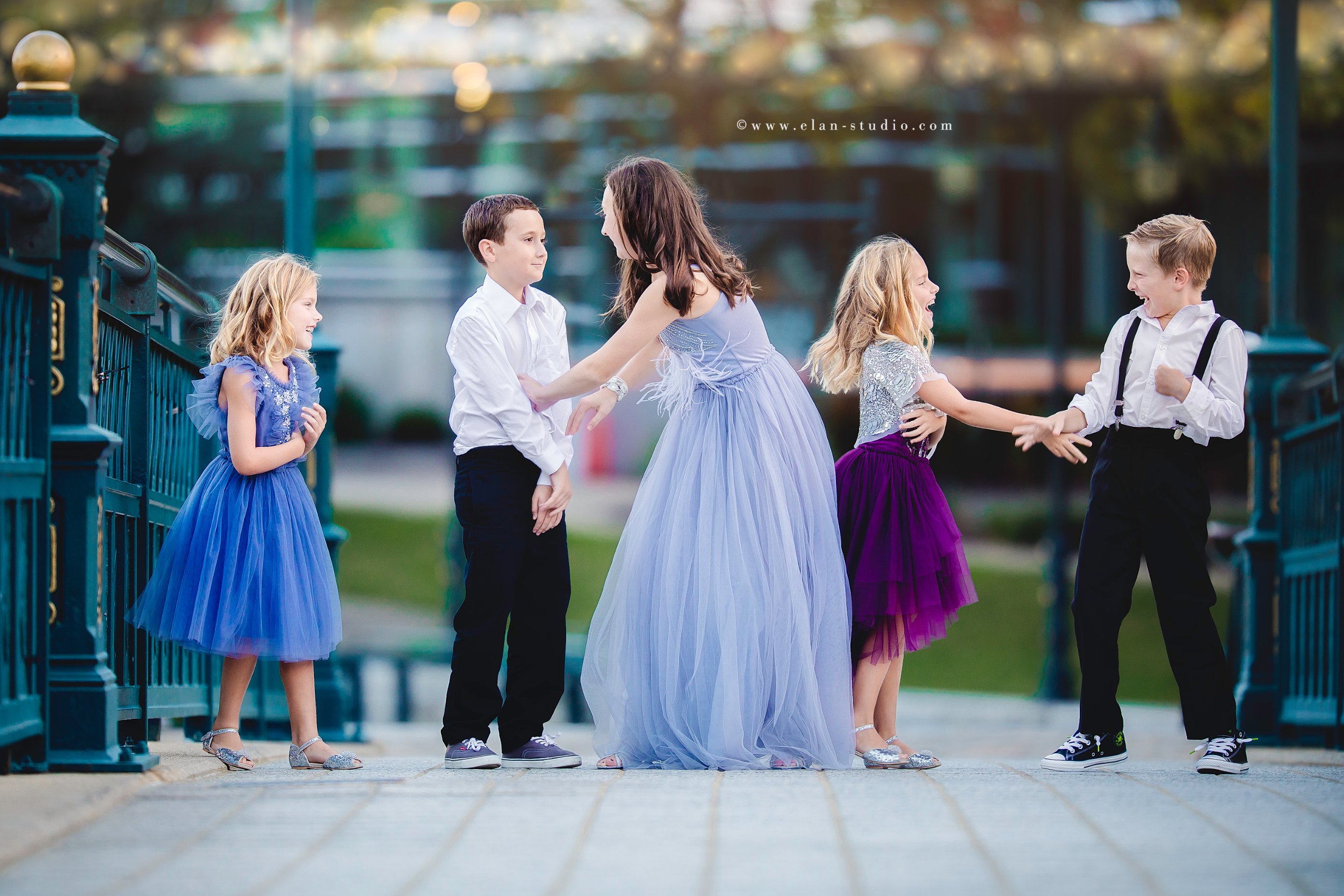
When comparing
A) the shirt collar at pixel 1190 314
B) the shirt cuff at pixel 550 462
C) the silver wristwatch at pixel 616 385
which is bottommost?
the shirt cuff at pixel 550 462

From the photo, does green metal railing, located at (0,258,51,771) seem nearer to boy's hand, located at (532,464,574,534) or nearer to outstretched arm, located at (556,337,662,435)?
boy's hand, located at (532,464,574,534)

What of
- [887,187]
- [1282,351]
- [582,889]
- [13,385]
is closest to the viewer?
[582,889]

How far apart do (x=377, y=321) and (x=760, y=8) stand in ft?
52.1

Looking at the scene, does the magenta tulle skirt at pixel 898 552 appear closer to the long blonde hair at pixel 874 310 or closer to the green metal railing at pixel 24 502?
the long blonde hair at pixel 874 310

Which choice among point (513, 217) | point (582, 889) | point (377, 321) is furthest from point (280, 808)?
point (377, 321)

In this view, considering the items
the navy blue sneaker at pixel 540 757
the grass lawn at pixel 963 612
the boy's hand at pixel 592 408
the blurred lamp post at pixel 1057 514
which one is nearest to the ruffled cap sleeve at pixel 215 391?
the boy's hand at pixel 592 408

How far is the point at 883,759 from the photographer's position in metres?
4.66

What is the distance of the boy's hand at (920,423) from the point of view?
188 inches

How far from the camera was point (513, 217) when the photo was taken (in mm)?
4637

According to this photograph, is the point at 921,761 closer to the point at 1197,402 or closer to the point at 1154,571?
the point at 1154,571

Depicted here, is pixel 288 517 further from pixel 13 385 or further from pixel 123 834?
pixel 123 834

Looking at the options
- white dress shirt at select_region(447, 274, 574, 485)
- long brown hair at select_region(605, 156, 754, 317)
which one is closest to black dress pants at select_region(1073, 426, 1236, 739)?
long brown hair at select_region(605, 156, 754, 317)

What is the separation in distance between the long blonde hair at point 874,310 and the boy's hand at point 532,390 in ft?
3.19

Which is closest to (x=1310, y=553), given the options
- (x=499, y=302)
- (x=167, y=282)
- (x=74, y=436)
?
(x=499, y=302)
